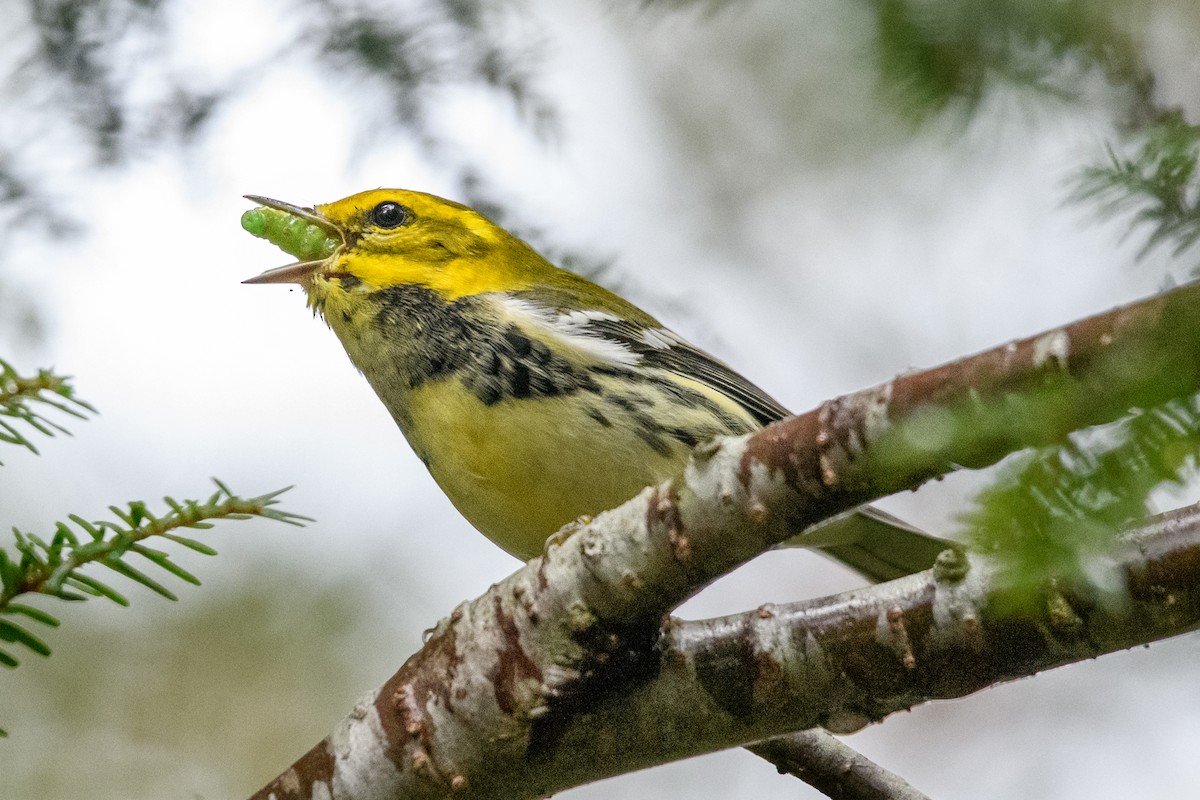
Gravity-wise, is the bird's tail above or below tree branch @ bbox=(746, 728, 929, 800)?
above

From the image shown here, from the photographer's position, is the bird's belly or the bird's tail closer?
the bird's belly

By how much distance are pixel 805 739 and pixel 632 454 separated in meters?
0.73

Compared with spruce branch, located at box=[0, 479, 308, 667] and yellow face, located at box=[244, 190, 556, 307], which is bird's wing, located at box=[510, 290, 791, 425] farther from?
spruce branch, located at box=[0, 479, 308, 667]

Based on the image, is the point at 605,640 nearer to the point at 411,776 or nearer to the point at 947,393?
the point at 411,776

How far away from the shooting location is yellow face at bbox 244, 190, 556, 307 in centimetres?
317

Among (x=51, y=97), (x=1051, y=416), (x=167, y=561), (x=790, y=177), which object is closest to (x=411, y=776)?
(x=167, y=561)

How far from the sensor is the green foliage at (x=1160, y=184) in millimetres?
986

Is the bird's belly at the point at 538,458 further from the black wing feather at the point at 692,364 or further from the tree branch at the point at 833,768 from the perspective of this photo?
the tree branch at the point at 833,768

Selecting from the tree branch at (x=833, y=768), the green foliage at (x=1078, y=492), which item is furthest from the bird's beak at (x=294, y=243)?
the green foliage at (x=1078, y=492)

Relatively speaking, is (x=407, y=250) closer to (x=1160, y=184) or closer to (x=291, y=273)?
(x=291, y=273)

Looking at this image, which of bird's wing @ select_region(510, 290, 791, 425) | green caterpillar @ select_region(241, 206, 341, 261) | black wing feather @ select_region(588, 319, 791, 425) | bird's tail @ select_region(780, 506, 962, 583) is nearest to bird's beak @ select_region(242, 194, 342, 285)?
green caterpillar @ select_region(241, 206, 341, 261)

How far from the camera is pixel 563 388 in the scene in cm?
272

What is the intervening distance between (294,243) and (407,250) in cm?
31

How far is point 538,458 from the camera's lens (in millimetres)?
2629
